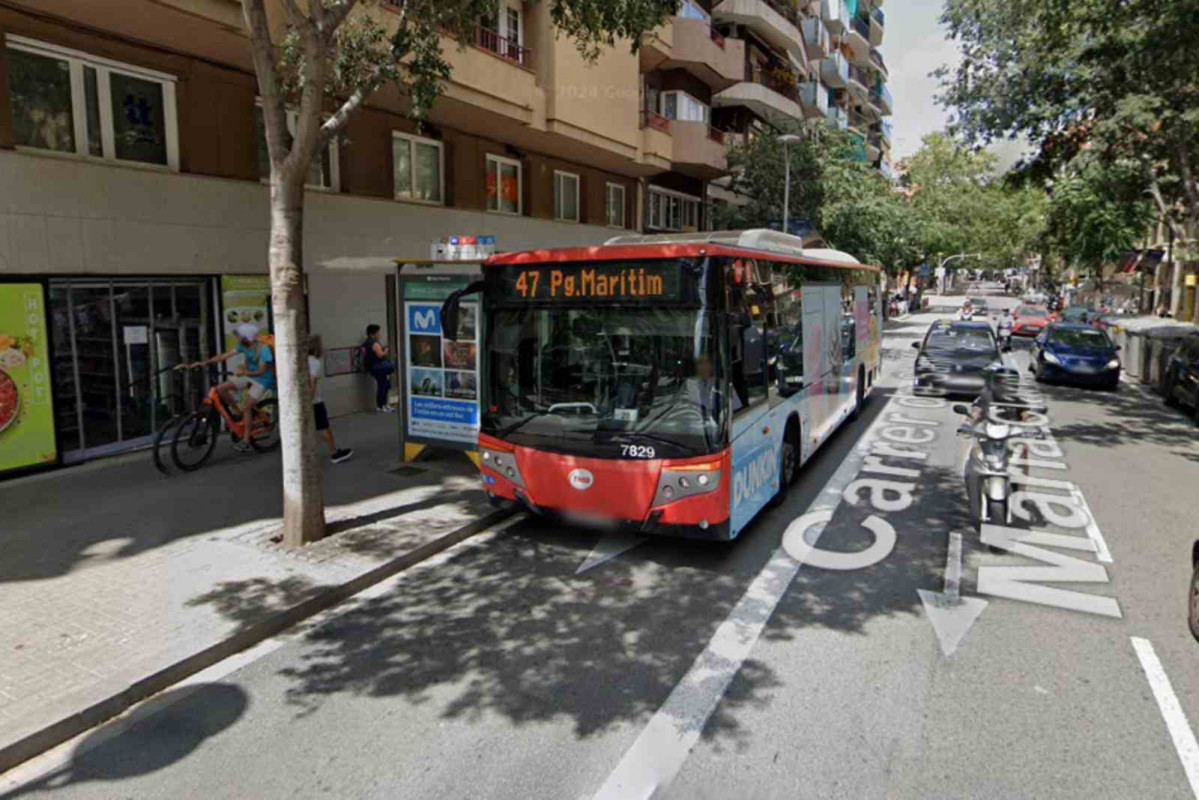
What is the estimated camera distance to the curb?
12.5ft

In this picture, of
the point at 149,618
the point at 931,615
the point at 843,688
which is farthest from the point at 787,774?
the point at 149,618

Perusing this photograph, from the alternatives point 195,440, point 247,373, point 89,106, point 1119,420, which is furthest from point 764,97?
point 195,440

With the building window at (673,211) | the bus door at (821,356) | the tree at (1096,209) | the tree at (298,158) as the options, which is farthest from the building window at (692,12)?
the tree at (298,158)

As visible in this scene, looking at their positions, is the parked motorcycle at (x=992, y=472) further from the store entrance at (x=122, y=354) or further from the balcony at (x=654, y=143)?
the balcony at (x=654, y=143)

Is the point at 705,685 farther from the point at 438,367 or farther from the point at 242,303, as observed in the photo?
the point at 242,303

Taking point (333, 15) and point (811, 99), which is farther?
point (811, 99)

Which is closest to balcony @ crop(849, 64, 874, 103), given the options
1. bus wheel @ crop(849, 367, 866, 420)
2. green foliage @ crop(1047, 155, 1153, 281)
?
green foliage @ crop(1047, 155, 1153, 281)

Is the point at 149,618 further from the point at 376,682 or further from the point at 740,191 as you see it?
the point at 740,191

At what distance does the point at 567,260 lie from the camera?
6270 mm

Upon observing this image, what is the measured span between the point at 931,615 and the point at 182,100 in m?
10.8

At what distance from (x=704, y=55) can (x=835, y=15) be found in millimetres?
26188

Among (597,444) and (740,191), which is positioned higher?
(740,191)

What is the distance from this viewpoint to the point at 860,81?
55812 mm

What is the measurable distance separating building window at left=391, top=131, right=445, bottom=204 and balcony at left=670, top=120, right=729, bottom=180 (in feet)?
29.3
